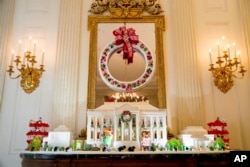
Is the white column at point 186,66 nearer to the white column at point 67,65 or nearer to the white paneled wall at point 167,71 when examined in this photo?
the white paneled wall at point 167,71

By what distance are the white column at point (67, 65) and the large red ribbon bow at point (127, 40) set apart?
0.79 m

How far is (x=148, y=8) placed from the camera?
527cm

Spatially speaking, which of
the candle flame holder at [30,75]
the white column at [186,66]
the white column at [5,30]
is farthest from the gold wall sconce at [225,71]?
the white column at [5,30]

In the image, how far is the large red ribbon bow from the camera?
4.95 m

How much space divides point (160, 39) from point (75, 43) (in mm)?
1683

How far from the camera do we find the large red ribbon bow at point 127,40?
495cm

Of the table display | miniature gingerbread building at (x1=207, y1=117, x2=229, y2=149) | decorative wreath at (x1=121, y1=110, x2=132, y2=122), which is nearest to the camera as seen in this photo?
the table display

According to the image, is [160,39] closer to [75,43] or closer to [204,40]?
→ [204,40]

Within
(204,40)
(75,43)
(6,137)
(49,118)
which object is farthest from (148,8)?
(6,137)

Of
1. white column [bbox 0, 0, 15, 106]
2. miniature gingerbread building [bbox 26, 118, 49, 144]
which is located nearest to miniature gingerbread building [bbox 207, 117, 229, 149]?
miniature gingerbread building [bbox 26, 118, 49, 144]

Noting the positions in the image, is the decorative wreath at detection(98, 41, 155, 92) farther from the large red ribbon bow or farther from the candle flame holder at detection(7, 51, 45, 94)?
the candle flame holder at detection(7, 51, 45, 94)

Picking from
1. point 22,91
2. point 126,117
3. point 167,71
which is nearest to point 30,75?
point 22,91

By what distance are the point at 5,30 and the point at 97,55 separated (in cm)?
195

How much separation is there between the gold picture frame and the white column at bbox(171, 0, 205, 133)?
0.26 metres
